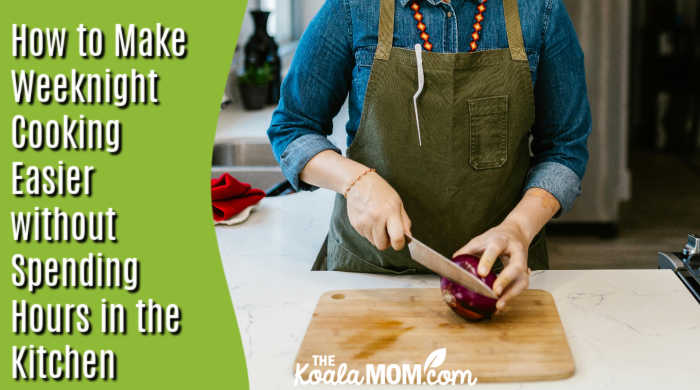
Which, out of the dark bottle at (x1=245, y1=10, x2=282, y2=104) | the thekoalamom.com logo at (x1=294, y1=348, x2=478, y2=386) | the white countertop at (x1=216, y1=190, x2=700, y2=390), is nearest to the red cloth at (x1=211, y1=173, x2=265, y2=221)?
the white countertop at (x1=216, y1=190, x2=700, y2=390)

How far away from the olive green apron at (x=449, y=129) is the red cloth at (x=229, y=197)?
52cm

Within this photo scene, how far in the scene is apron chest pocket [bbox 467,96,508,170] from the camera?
1332 millimetres

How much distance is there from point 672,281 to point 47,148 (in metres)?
1.05

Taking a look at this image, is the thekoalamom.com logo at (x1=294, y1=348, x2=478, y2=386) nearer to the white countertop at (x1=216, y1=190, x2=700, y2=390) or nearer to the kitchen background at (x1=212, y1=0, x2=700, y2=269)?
the white countertop at (x1=216, y1=190, x2=700, y2=390)

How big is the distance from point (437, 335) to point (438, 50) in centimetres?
51

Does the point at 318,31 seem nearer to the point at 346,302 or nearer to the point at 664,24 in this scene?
the point at 346,302

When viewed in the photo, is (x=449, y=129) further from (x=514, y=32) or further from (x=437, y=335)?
(x=437, y=335)

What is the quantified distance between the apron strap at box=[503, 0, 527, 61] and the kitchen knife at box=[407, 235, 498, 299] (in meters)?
0.41

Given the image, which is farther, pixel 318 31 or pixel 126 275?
pixel 318 31

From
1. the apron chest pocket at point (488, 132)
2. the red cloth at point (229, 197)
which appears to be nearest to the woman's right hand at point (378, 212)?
the apron chest pocket at point (488, 132)

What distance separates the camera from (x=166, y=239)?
825 mm

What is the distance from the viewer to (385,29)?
1.33 m

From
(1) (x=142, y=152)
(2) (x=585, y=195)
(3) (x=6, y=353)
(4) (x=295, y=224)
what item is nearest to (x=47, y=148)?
(1) (x=142, y=152)

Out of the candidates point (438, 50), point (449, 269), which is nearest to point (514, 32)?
point (438, 50)
